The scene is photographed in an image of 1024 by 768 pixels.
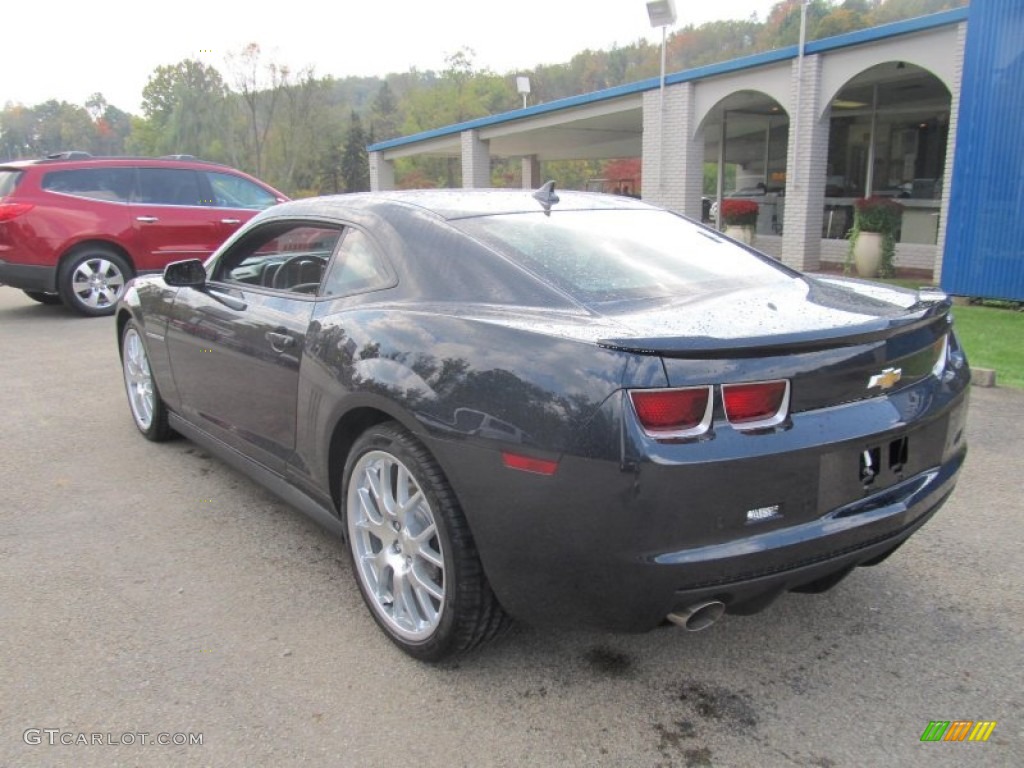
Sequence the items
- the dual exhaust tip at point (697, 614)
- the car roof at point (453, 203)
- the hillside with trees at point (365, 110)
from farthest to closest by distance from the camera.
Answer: the hillside with trees at point (365, 110)
the car roof at point (453, 203)
the dual exhaust tip at point (697, 614)

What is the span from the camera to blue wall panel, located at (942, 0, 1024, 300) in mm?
8906

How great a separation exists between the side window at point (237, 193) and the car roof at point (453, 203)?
304 inches

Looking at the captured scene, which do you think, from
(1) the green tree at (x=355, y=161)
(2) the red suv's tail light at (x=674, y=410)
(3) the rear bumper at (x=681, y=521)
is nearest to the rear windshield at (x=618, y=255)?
(2) the red suv's tail light at (x=674, y=410)

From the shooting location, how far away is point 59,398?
6293 mm

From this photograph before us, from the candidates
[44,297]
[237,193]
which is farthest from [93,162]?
[44,297]

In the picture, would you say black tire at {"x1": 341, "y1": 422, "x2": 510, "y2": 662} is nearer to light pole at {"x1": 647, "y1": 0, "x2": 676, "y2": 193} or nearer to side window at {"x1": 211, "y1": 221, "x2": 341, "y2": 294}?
side window at {"x1": 211, "y1": 221, "x2": 341, "y2": 294}

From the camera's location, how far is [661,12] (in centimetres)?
1438

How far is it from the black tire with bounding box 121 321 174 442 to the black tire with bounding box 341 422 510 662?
2.36 metres

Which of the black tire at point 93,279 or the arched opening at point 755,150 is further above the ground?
the arched opening at point 755,150

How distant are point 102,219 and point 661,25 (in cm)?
983

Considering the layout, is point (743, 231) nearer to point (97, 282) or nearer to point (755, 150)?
point (755, 150)

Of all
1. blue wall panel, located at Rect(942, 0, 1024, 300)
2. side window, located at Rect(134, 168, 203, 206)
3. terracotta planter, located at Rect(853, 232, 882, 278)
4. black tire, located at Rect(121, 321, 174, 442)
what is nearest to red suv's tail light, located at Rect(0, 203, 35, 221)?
side window, located at Rect(134, 168, 203, 206)

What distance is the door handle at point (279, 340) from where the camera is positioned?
10.7ft

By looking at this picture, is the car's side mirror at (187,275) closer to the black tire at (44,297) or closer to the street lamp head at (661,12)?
the black tire at (44,297)
